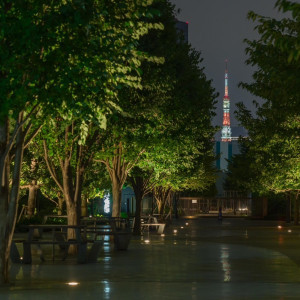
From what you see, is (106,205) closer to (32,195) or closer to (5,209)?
(32,195)

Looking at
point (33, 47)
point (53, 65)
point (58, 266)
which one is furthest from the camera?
point (58, 266)

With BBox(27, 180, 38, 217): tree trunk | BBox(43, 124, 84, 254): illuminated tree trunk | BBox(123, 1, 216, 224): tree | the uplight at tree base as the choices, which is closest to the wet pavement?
BBox(43, 124, 84, 254): illuminated tree trunk

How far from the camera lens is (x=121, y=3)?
1466cm

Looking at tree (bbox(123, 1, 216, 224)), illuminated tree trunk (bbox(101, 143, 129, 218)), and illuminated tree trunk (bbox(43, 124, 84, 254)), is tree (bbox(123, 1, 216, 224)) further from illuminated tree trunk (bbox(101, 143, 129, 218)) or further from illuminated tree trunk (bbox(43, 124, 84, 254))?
illuminated tree trunk (bbox(43, 124, 84, 254))

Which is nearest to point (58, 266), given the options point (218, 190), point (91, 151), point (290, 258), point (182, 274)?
point (182, 274)

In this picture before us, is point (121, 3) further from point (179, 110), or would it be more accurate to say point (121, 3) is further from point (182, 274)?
point (179, 110)

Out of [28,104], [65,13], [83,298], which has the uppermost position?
[65,13]

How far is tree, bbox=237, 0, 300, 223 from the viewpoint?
1550 centimetres

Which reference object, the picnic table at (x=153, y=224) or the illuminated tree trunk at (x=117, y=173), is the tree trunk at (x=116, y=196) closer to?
the illuminated tree trunk at (x=117, y=173)

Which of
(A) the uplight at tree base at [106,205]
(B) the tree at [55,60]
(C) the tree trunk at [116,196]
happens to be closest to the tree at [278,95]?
(B) the tree at [55,60]

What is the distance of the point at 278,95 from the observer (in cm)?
2072

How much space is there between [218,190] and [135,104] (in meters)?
130

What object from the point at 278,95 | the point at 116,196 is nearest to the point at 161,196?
the point at 116,196

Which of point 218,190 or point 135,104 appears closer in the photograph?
point 135,104
